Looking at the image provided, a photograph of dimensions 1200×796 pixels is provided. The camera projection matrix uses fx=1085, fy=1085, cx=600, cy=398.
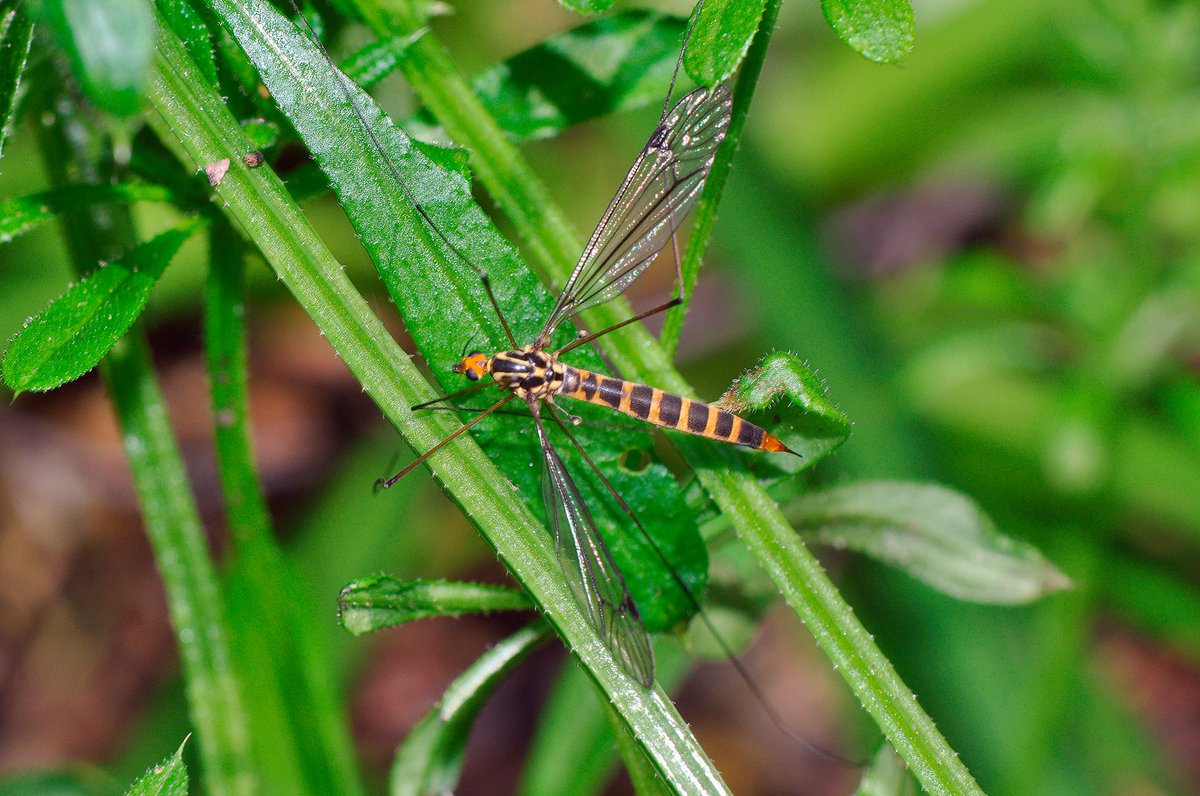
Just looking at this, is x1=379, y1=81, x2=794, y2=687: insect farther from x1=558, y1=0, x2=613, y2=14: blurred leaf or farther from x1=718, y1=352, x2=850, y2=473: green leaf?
x1=558, y1=0, x2=613, y2=14: blurred leaf

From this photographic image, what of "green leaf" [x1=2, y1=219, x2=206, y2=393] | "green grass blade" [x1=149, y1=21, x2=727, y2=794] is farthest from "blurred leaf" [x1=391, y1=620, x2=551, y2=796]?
"green leaf" [x1=2, y1=219, x2=206, y2=393]

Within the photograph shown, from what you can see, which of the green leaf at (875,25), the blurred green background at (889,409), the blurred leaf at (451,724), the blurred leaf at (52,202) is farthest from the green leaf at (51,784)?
the green leaf at (875,25)

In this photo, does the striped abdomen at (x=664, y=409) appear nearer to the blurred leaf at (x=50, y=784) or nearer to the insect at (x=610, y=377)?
the insect at (x=610, y=377)

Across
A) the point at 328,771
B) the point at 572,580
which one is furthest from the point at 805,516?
the point at 328,771

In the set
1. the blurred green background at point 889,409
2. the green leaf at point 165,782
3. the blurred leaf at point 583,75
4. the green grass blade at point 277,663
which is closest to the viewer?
the green leaf at point 165,782

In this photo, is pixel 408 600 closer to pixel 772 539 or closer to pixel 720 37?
pixel 772 539

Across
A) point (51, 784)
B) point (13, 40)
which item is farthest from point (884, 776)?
point (51, 784)
